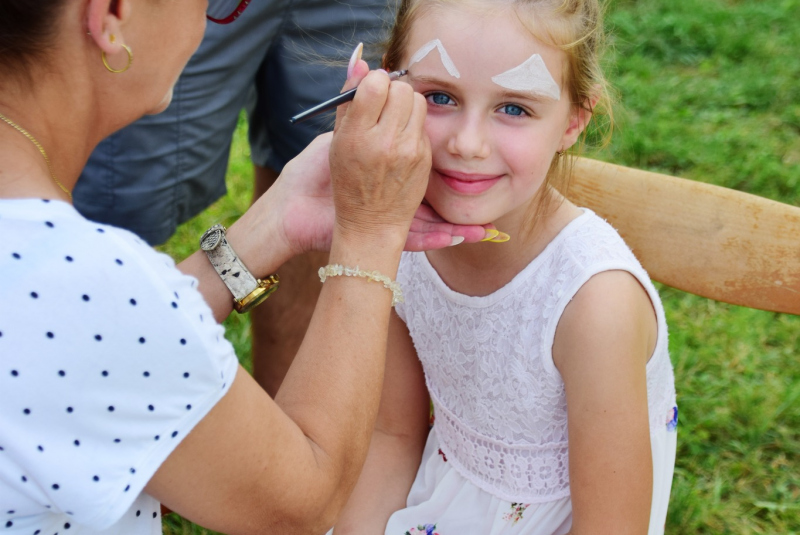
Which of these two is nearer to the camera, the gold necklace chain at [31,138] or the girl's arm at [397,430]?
the gold necklace chain at [31,138]

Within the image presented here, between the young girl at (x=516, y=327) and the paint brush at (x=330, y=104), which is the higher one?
the paint brush at (x=330, y=104)

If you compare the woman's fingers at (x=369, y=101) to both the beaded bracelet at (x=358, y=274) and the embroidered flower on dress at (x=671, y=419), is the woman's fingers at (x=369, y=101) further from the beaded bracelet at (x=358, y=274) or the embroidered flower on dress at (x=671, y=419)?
the embroidered flower on dress at (x=671, y=419)

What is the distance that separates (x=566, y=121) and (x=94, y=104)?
816 millimetres

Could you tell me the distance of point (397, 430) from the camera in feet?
5.93

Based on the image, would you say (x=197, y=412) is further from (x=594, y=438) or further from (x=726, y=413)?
(x=726, y=413)

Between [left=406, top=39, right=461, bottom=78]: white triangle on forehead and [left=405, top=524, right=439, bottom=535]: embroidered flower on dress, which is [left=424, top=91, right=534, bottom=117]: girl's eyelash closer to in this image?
[left=406, top=39, right=461, bottom=78]: white triangle on forehead

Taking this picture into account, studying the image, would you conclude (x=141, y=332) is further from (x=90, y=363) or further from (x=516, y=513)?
(x=516, y=513)

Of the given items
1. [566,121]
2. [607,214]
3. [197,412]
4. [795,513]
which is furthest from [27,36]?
[795,513]

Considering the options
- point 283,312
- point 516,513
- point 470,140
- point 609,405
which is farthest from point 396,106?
point 283,312

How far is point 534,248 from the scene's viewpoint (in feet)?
5.06

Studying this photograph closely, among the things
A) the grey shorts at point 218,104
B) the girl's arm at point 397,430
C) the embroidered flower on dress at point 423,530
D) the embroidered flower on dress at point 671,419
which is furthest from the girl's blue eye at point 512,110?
the embroidered flower on dress at point 423,530

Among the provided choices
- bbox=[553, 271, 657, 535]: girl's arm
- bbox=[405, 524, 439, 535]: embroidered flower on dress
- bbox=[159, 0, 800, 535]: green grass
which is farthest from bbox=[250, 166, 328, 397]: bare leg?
bbox=[553, 271, 657, 535]: girl's arm

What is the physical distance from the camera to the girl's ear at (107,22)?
3.36 feet

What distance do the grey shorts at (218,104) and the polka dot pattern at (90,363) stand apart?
91 centimetres
